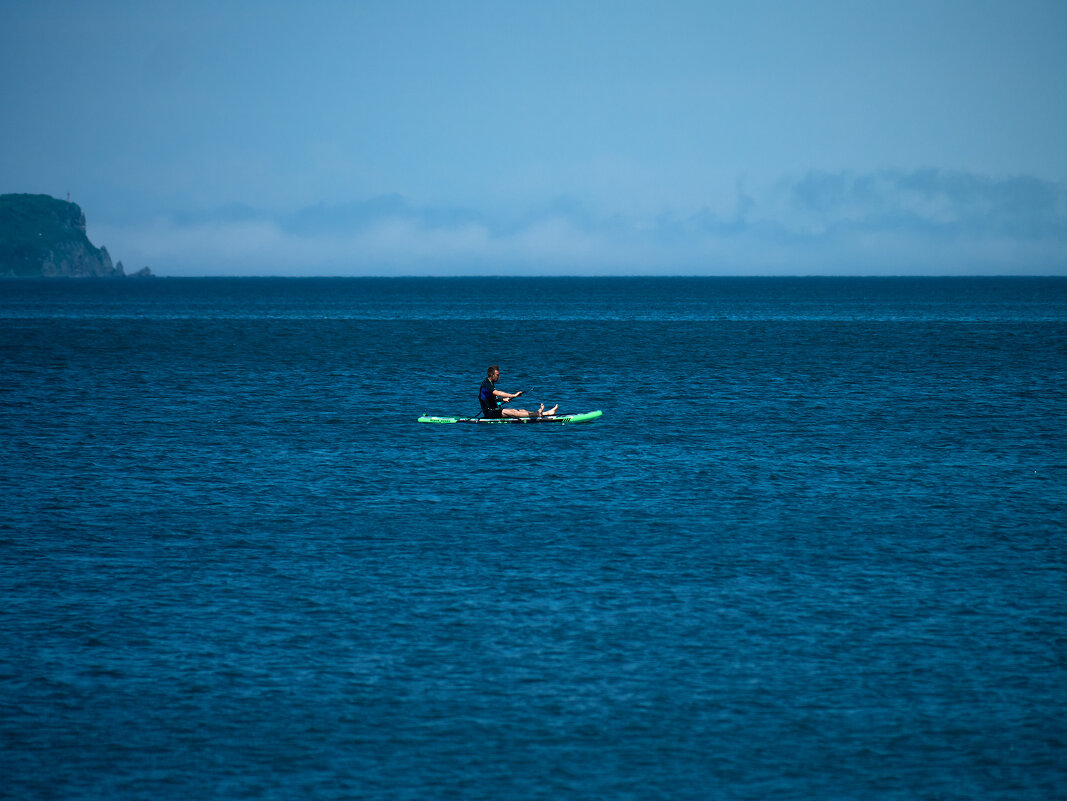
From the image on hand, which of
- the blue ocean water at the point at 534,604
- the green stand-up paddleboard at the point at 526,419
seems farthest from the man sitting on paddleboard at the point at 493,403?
the blue ocean water at the point at 534,604

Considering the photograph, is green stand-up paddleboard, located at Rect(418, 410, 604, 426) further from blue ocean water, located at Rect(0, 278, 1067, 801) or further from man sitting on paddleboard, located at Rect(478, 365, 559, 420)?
blue ocean water, located at Rect(0, 278, 1067, 801)

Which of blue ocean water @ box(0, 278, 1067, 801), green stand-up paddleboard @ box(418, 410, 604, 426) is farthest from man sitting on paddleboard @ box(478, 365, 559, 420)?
blue ocean water @ box(0, 278, 1067, 801)

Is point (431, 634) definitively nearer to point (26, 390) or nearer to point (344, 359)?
point (26, 390)

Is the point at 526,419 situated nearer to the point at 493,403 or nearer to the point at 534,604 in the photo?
the point at 493,403

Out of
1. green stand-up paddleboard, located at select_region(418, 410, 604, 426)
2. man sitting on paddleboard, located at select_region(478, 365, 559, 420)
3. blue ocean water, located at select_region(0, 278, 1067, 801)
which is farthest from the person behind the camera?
green stand-up paddleboard, located at select_region(418, 410, 604, 426)

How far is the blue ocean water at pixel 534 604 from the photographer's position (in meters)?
15.5

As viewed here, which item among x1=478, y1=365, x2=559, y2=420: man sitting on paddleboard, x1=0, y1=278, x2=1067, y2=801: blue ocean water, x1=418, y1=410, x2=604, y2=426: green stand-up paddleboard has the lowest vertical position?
Result: x1=0, y1=278, x2=1067, y2=801: blue ocean water

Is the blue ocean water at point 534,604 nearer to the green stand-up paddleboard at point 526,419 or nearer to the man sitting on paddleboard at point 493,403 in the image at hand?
the green stand-up paddleboard at point 526,419

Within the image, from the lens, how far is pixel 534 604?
2172 cm

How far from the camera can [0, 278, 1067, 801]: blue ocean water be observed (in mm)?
15523

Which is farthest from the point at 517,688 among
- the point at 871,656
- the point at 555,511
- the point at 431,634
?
the point at 555,511

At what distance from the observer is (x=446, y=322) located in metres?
139

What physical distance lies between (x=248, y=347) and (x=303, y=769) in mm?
80820

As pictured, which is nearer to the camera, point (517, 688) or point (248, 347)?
point (517, 688)
